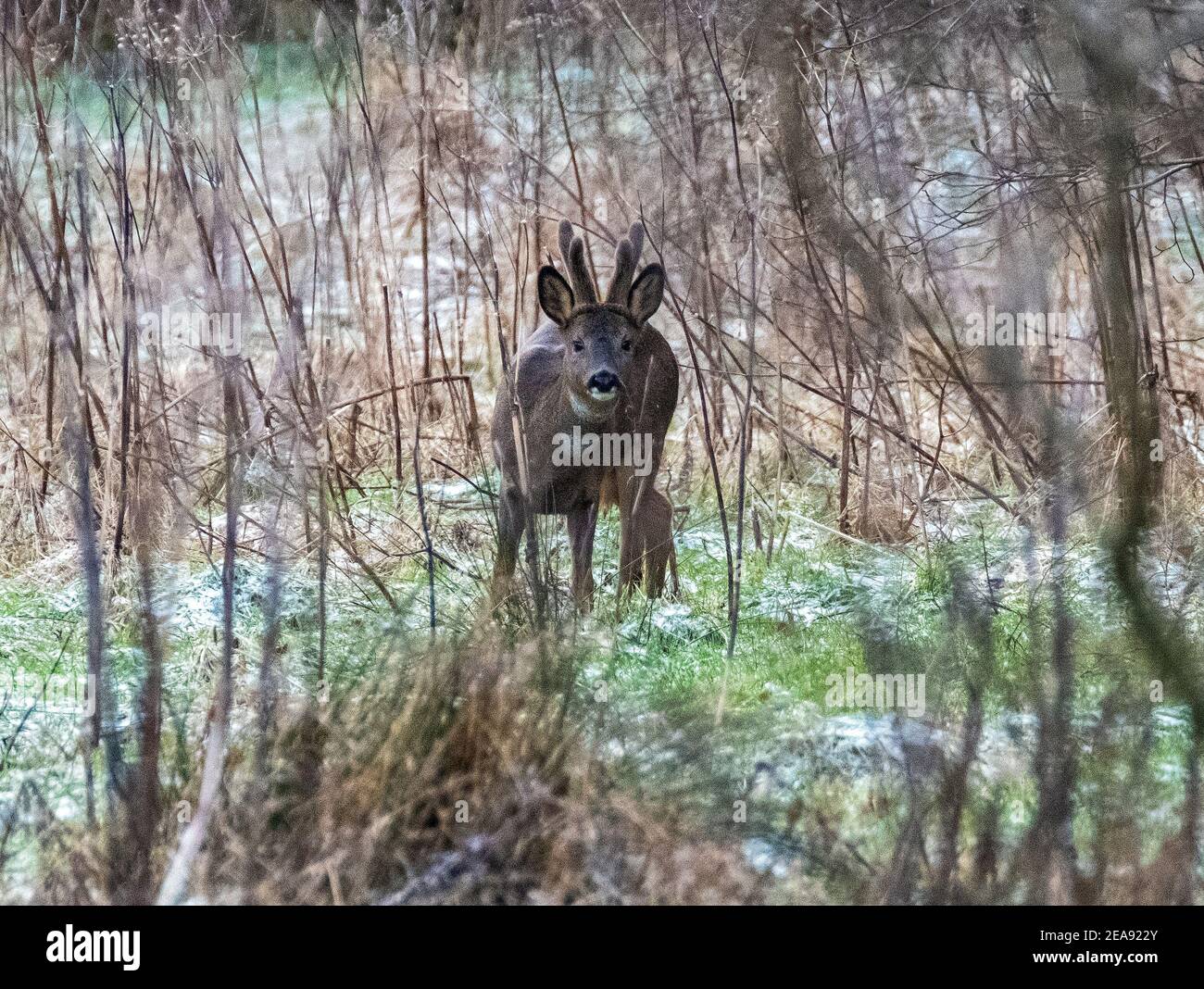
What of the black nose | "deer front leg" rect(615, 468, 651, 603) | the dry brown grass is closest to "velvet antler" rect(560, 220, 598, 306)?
the black nose

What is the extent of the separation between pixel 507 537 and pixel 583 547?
45 centimetres

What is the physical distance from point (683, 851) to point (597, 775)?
398 mm

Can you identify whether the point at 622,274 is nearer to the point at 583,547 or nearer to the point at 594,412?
the point at 594,412

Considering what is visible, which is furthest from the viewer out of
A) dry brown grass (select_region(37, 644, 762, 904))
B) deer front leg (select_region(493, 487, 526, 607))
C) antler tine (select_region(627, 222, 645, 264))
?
antler tine (select_region(627, 222, 645, 264))

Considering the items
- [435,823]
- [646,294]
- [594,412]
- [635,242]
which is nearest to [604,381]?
[594,412]

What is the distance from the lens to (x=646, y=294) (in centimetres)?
669

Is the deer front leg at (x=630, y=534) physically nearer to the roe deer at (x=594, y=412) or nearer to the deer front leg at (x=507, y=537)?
the roe deer at (x=594, y=412)

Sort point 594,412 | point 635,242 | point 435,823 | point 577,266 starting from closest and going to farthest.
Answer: point 435,823 < point 577,266 < point 635,242 < point 594,412

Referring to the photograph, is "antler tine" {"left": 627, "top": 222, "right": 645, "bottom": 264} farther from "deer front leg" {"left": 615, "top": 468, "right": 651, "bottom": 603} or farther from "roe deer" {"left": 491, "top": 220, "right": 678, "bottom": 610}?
"deer front leg" {"left": 615, "top": 468, "right": 651, "bottom": 603}

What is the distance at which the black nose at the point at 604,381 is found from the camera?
641 centimetres

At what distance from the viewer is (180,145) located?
19.2ft

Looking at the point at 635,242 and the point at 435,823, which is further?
the point at 635,242

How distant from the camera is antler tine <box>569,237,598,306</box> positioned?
256 inches

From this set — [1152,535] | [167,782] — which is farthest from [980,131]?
[167,782]
